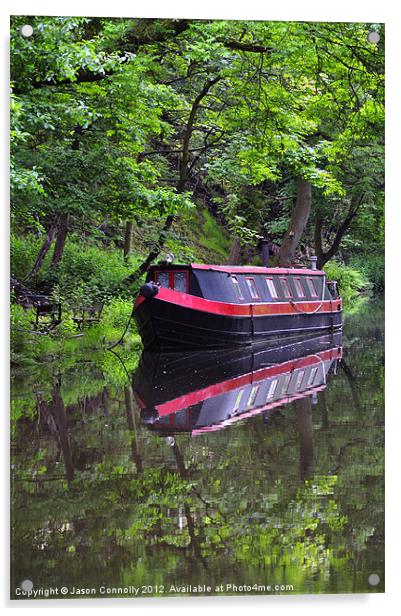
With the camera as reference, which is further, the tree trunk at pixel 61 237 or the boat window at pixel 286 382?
the tree trunk at pixel 61 237

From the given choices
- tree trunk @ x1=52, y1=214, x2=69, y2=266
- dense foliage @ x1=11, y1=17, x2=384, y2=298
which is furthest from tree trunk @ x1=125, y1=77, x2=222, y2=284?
tree trunk @ x1=52, y1=214, x2=69, y2=266

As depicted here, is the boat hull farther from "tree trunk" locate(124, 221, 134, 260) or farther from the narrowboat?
"tree trunk" locate(124, 221, 134, 260)

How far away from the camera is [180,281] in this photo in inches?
562

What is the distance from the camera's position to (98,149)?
973 centimetres

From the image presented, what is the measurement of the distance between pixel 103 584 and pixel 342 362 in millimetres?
8391

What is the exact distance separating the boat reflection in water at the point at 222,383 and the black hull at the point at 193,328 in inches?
8.3

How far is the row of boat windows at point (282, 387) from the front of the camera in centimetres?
895

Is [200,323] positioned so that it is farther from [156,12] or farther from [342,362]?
[156,12]

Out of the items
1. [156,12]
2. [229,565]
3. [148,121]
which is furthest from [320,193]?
[229,565]

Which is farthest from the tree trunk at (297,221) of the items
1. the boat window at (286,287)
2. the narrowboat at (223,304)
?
the boat window at (286,287)

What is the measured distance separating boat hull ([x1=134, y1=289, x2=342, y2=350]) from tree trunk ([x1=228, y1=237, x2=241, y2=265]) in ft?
2.88

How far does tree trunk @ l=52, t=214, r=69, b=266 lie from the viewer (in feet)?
34.5

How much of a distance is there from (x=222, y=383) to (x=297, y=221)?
202 centimetres

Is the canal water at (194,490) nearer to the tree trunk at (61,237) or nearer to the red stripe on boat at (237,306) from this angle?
the tree trunk at (61,237)
